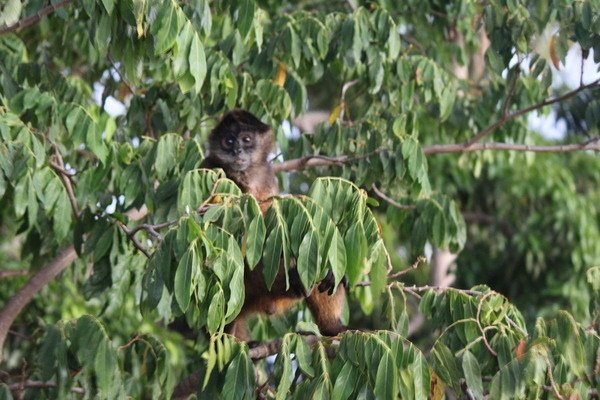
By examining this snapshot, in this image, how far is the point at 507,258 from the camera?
422 inches

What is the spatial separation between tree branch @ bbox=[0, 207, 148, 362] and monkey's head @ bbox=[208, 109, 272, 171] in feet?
1.91

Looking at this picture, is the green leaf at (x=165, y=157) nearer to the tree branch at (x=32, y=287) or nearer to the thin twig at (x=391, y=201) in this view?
the tree branch at (x=32, y=287)

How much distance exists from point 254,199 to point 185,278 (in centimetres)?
40

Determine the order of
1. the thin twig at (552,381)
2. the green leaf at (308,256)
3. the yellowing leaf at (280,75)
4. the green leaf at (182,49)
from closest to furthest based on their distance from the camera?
the green leaf at (308,256) → the thin twig at (552,381) → the green leaf at (182,49) → the yellowing leaf at (280,75)

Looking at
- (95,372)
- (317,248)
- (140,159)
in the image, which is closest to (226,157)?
(140,159)

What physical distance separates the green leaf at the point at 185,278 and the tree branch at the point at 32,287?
2032 millimetres

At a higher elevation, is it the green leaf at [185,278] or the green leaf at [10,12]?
the green leaf at [10,12]

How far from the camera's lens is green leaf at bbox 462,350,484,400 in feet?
12.3

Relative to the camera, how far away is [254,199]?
3662 mm

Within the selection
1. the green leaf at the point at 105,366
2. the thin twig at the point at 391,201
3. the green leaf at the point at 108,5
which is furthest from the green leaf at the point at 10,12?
the thin twig at the point at 391,201

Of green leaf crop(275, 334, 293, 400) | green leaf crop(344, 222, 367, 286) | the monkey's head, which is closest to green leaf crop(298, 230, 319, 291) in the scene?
green leaf crop(344, 222, 367, 286)

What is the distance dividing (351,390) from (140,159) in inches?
73.5

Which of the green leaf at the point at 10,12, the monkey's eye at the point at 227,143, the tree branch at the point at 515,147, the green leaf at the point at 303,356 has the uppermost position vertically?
the green leaf at the point at 10,12

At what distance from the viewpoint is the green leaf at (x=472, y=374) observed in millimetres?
3750
